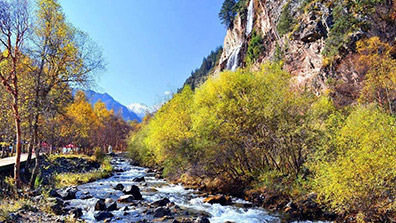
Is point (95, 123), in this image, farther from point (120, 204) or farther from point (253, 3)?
point (253, 3)

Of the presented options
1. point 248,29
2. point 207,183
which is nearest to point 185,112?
point 207,183

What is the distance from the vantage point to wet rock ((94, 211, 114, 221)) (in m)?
13.4

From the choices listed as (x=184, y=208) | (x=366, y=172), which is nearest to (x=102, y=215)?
(x=184, y=208)

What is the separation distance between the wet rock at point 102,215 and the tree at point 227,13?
93593 millimetres

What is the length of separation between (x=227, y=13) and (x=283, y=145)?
304 feet

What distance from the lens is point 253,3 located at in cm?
7594

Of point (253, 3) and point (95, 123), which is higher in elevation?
point (253, 3)

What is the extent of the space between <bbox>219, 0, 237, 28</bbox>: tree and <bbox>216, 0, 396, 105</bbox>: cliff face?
24.9 m

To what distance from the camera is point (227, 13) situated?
100812 millimetres

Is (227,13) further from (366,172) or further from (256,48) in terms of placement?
(366,172)

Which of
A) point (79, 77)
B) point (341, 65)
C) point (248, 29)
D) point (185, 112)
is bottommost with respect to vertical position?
point (185, 112)

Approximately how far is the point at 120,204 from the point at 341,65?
1437 inches

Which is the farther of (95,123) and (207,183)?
(95,123)

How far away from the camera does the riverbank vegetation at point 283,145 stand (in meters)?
11.3
